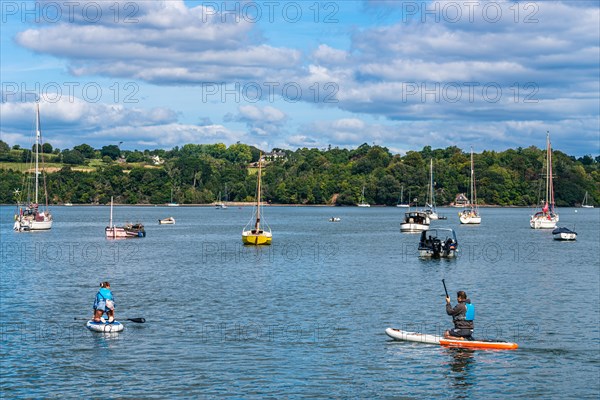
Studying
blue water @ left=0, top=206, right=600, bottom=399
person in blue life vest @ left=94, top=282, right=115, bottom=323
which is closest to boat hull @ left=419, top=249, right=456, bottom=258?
blue water @ left=0, top=206, right=600, bottom=399

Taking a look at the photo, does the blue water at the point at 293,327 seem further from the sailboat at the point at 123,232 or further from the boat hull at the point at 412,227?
the boat hull at the point at 412,227

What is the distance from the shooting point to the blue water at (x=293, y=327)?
38.1 metres

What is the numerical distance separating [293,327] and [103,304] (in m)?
11.2

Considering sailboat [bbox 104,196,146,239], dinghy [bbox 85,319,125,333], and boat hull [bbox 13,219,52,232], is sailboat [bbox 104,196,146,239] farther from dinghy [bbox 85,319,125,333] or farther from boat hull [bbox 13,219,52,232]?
dinghy [bbox 85,319,125,333]

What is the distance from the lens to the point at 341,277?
Result: 268ft

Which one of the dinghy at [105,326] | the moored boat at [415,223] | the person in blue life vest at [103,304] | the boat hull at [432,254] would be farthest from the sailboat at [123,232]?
the dinghy at [105,326]

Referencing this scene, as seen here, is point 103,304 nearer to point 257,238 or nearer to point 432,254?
point 432,254

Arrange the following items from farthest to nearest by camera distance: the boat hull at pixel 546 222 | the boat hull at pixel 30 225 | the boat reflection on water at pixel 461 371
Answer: the boat hull at pixel 546 222
the boat hull at pixel 30 225
the boat reflection on water at pixel 461 371

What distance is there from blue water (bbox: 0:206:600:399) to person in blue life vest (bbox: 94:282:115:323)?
186cm

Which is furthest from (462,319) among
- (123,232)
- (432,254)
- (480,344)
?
(123,232)

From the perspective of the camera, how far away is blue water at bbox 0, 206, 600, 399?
1500 inches

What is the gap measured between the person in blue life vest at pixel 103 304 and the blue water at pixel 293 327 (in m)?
1.86

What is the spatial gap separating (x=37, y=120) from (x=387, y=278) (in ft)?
312

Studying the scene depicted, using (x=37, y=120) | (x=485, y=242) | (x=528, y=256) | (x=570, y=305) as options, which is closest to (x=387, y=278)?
(x=570, y=305)
